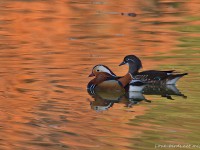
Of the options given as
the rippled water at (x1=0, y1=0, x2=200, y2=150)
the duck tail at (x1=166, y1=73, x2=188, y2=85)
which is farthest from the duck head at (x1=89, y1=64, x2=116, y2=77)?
the duck tail at (x1=166, y1=73, x2=188, y2=85)

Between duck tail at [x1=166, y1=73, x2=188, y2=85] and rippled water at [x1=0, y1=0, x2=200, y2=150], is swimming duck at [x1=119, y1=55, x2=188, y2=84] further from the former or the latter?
rippled water at [x1=0, y1=0, x2=200, y2=150]

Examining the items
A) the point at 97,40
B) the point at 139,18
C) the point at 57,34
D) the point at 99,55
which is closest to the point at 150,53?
the point at 99,55

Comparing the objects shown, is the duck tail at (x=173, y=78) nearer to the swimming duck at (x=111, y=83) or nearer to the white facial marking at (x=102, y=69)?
the swimming duck at (x=111, y=83)

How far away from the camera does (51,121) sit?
12727 millimetres

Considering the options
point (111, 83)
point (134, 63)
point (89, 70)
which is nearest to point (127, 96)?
point (111, 83)

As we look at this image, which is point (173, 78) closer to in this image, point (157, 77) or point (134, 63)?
point (157, 77)

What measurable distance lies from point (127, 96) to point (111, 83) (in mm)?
487

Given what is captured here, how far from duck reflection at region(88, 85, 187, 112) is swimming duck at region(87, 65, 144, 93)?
0.08 metres

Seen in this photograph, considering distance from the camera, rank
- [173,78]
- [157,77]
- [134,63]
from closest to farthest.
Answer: [173,78] < [157,77] < [134,63]

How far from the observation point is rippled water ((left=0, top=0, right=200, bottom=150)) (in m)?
11.9

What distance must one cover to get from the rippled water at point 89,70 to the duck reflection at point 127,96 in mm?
18

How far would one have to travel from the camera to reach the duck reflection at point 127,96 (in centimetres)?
1440

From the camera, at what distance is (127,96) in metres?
15.2

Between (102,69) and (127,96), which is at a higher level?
(102,69)
